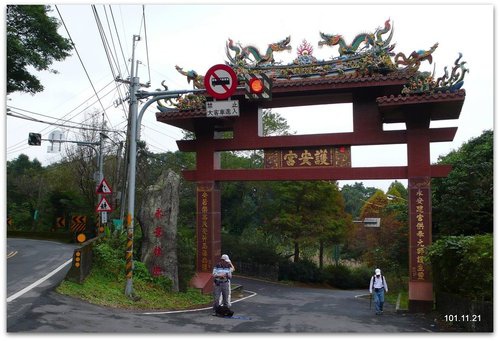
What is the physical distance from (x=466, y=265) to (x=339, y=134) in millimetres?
5824

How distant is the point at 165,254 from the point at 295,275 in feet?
54.2

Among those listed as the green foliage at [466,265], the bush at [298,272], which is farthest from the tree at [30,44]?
the bush at [298,272]

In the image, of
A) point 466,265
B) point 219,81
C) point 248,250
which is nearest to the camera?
point 466,265

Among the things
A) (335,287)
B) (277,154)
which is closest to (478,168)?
(277,154)

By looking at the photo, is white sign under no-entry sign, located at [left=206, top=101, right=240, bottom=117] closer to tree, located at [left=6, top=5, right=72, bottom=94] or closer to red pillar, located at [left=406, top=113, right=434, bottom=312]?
red pillar, located at [left=406, top=113, right=434, bottom=312]

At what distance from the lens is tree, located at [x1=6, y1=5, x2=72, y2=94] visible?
14133 millimetres

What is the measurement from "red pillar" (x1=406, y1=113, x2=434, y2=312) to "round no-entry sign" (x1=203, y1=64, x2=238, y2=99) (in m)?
6.48

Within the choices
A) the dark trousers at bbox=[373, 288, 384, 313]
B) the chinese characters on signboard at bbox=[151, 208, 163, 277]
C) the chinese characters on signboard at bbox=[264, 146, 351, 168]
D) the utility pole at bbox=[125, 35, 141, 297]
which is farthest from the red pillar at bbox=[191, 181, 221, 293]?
the dark trousers at bbox=[373, 288, 384, 313]

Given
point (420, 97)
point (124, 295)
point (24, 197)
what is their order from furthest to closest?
point (24, 197) → point (420, 97) → point (124, 295)

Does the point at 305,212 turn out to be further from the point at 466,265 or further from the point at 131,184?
the point at 466,265

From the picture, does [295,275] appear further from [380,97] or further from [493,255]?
[493,255]

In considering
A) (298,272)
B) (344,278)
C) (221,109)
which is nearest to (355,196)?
(344,278)

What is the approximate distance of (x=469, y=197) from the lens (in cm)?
1667

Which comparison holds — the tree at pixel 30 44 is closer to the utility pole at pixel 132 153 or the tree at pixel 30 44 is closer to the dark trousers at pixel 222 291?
the utility pole at pixel 132 153
